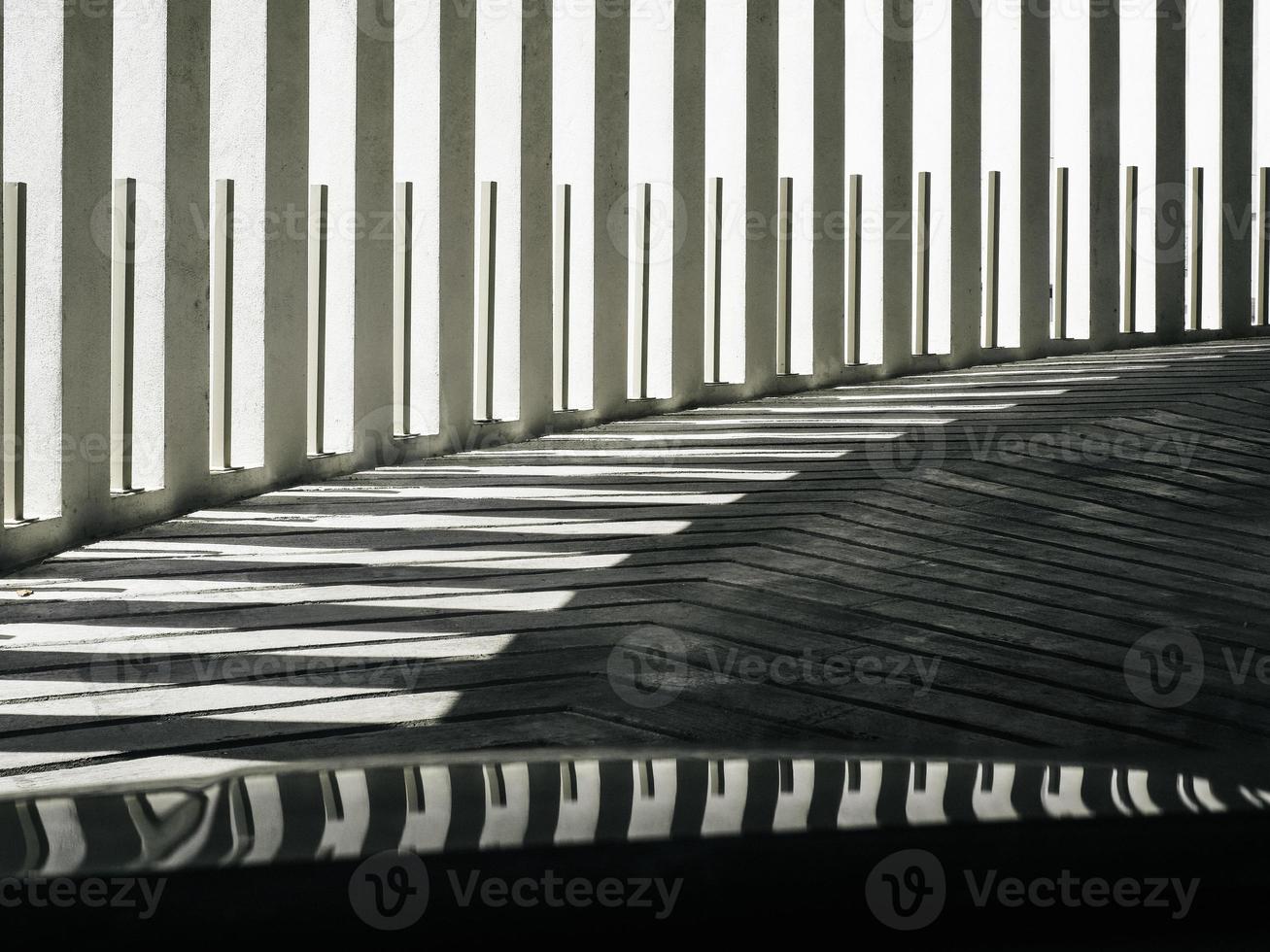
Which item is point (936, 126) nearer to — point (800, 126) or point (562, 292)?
point (800, 126)

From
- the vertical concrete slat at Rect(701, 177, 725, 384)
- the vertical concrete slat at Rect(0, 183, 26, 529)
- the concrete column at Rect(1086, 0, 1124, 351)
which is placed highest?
the concrete column at Rect(1086, 0, 1124, 351)

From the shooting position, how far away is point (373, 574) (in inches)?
114

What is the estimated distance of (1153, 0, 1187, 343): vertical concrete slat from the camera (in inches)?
269

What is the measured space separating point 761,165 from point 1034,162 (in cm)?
170

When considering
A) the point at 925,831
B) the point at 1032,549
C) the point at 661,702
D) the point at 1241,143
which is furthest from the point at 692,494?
the point at 1241,143

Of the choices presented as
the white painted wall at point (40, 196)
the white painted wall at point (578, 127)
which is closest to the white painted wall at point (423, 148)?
the white painted wall at point (578, 127)

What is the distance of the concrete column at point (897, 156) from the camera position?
20.4ft

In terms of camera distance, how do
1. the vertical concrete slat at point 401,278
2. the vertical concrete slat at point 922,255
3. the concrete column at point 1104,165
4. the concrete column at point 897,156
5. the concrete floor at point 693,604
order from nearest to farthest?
the concrete floor at point 693,604
the vertical concrete slat at point 401,278
the concrete column at point 897,156
the vertical concrete slat at point 922,255
the concrete column at point 1104,165

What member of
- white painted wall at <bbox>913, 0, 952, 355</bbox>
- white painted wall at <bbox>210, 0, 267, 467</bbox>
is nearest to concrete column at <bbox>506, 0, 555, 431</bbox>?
white painted wall at <bbox>210, 0, 267, 467</bbox>

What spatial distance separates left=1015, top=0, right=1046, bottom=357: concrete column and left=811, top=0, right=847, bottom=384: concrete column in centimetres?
114

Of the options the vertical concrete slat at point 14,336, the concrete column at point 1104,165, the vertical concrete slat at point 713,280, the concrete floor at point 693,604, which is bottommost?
the concrete floor at point 693,604

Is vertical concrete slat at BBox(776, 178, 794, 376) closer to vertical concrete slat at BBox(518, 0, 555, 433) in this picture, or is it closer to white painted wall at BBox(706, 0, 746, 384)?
white painted wall at BBox(706, 0, 746, 384)

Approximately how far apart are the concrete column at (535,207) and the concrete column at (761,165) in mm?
1049

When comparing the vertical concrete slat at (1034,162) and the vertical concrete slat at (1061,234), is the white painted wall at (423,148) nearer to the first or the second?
the vertical concrete slat at (1034,162)
